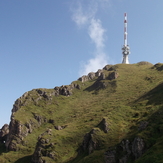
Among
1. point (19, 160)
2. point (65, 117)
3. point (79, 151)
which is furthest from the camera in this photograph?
point (65, 117)

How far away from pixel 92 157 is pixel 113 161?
10.3 m

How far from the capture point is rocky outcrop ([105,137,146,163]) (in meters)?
60.1

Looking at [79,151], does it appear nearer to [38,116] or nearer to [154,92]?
[154,92]

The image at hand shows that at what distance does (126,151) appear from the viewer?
205 feet

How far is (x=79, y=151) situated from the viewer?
8875 cm

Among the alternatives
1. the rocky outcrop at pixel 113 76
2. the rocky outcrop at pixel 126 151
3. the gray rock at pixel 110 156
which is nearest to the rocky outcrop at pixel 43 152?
the gray rock at pixel 110 156

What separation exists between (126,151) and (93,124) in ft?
161

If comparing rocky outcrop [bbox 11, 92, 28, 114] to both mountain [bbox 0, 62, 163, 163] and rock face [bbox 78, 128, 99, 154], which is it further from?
rock face [bbox 78, 128, 99, 154]

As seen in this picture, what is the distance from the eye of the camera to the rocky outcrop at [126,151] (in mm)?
60109

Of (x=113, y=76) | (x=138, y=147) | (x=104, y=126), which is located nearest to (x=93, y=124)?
(x=104, y=126)

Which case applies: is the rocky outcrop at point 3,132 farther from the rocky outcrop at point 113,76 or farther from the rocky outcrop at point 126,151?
the rocky outcrop at point 126,151

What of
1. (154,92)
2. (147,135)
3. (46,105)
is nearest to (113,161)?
(147,135)

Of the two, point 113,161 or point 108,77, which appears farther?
point 108,77

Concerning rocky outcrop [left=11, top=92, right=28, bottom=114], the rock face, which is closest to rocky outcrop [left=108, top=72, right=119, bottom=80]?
rocky outcrop [left=11, top=92, right=28, bottom=114]
